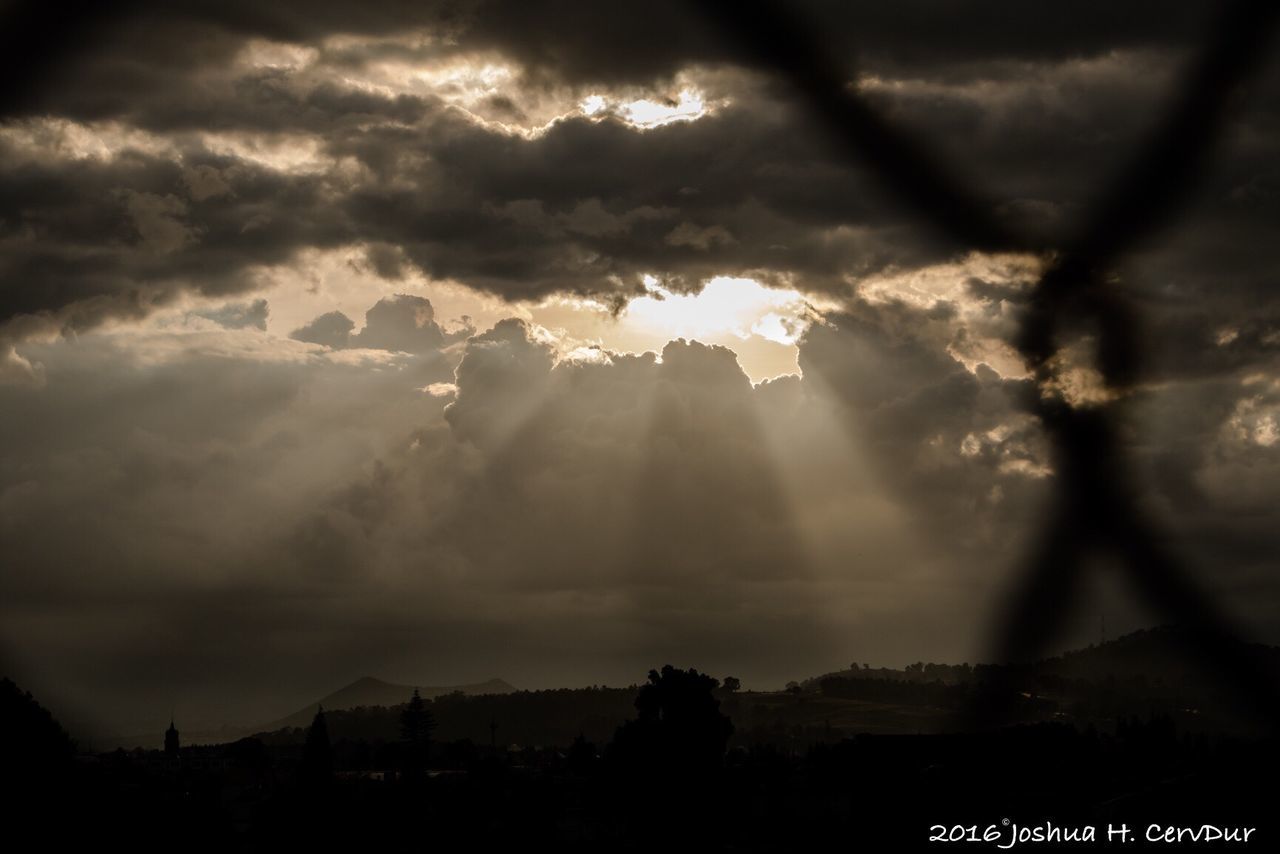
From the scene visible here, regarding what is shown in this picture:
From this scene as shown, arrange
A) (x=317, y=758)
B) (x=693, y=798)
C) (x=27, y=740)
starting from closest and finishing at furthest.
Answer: (x=27, y=740), (x=693, y=798), (x=317, y=758)

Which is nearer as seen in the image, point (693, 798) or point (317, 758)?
point (693, 798)

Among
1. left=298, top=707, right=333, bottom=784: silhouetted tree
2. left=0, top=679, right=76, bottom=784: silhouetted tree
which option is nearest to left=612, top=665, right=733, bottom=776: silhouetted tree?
left=298, top=707, right=333, bottom=784: silhouetted tree

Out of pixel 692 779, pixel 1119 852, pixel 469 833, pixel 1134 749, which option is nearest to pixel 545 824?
pixel 469 833

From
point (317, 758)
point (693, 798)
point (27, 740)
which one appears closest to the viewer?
point (27, 740)

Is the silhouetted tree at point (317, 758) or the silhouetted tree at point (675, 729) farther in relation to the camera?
the silhouetted tree at point (317, 758)

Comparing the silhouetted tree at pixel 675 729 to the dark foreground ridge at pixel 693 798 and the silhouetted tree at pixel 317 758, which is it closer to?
the dark foreground ridge at pixel 693 798

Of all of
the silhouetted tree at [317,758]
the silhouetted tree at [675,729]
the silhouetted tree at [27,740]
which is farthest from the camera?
the silhouetted tree at [317,758]

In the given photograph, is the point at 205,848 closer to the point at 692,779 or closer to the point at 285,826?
the point at 285,826

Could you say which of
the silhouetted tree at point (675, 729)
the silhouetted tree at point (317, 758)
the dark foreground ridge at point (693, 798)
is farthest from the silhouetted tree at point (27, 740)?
the silhouetted tree at point (675, 729)

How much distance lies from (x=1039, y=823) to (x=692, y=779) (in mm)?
48635

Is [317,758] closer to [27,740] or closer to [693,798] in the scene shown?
[693,798]

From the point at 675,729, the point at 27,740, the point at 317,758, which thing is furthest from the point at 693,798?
the point at 27,740

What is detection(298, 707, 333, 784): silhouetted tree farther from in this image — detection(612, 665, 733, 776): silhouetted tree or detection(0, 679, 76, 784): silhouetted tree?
detection(0, 679, 76, 784): silhouetted tree

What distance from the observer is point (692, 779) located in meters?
138
